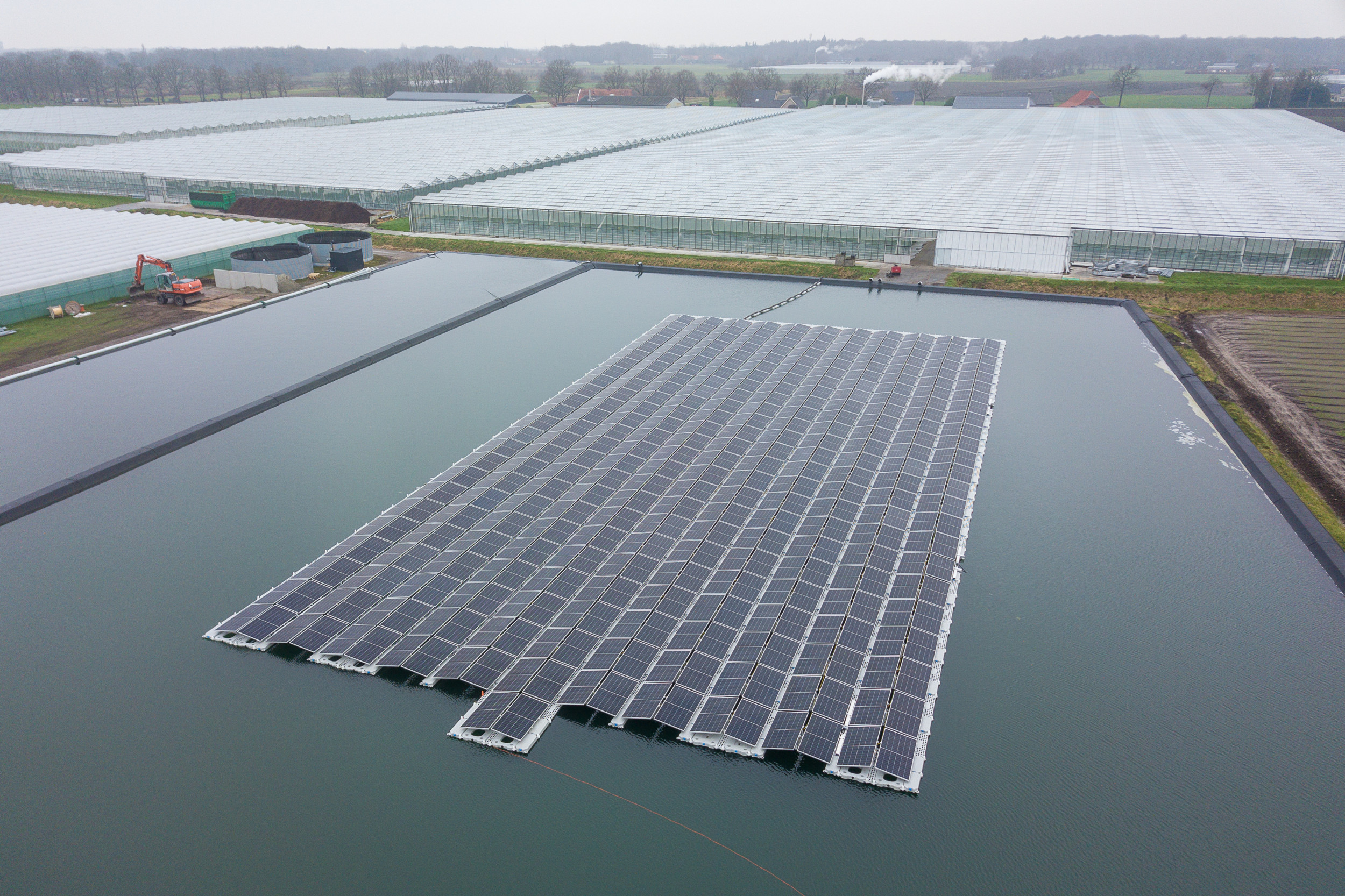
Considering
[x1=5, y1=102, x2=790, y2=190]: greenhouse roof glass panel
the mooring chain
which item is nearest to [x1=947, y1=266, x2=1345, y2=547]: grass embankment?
the mooring chain

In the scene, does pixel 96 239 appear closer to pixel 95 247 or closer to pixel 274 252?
pixel 95 247

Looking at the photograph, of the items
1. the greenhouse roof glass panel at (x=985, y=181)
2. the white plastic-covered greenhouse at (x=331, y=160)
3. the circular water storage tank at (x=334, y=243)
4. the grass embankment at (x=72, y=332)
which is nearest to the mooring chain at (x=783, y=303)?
the greenhouse roof glass panel at (x=985, y=181)

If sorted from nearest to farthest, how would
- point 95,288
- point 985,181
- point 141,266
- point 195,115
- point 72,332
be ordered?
point 72,332
point 95,288
point 141,266
point 985,181
point 195,115

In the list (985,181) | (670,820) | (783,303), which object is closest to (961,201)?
(985,181)

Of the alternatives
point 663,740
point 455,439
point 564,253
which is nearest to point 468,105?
point 564,253

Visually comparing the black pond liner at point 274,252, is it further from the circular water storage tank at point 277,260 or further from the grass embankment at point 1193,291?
the grass embankment at point 1193,291

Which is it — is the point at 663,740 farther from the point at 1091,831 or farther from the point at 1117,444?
the point at 1117,444
